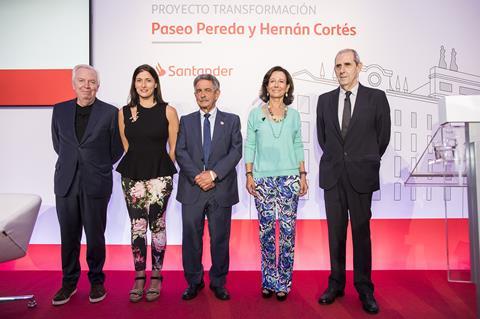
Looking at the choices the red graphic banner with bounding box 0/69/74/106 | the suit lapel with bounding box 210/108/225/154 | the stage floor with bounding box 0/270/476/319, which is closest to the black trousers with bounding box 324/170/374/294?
the stage floor with bounding box 0/270/476/319

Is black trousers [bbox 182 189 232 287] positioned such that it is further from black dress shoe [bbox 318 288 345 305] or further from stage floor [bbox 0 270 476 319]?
black dress shoe [bbox 318 288 345 305]

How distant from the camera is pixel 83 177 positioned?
3.00m

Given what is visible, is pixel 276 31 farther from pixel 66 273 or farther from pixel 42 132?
pixel 66 273

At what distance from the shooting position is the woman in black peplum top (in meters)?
2.98

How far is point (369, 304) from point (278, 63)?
2393 millimetres

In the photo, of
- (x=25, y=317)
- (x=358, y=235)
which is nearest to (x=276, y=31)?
(x=358, y=235)

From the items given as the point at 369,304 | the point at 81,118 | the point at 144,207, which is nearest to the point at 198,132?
the point at 144,207

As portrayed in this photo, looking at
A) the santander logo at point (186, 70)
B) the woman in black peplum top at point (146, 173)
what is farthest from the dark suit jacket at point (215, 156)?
the santander logo at point (186, 70)

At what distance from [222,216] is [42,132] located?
7.18ft

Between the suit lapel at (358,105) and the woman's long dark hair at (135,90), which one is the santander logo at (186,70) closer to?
the woman's long dark hair at (135,90)

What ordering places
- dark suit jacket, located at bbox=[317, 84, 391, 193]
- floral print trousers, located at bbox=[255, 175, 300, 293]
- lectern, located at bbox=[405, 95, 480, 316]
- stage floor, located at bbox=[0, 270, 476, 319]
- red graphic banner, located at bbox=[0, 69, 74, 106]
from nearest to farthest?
lectern, located at bbox=[405, 95, 480, 316] → stage floor, located at bbox=[0, 270, 476, 319] → dark suit jacket, located at bbox=[317, 84, 391, 193] → floral print trousers, located at bbox=[255, 175, 300, 293] → red graphic banner, located at bbox=[0, 69, 74, 106]

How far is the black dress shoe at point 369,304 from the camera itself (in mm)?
2703

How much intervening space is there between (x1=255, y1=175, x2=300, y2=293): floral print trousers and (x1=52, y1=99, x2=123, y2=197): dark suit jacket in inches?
47.6

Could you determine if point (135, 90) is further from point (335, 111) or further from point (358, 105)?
point (358, 105)
